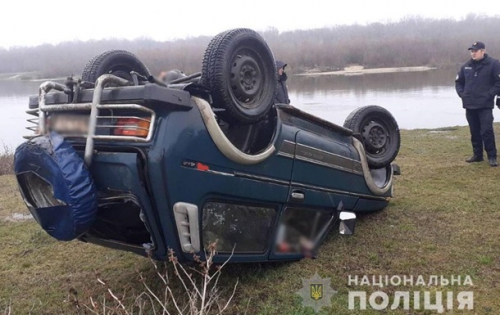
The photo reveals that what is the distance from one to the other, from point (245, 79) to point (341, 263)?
4.92 ft

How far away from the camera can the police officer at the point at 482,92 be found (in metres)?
6.14

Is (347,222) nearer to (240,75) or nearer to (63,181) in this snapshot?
(240,75)

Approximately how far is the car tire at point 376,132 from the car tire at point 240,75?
4.38 feet

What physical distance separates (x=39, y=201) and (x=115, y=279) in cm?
112

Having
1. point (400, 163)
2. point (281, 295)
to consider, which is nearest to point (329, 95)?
point (400, 163)

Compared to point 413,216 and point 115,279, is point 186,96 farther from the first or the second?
point 413,216

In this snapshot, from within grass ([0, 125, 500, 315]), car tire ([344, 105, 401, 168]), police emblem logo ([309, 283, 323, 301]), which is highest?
car tire ([344, 105, 401, 168])

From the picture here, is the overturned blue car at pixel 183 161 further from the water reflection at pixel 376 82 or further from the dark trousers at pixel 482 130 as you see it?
the water reflection at pixel 376 82

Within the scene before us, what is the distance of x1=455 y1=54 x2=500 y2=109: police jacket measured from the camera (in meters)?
6.12

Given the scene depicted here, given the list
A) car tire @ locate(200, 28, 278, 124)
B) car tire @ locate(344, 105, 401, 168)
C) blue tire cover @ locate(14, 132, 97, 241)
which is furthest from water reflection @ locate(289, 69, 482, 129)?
blue tire cover @ locate(14, 132, 97, 241)

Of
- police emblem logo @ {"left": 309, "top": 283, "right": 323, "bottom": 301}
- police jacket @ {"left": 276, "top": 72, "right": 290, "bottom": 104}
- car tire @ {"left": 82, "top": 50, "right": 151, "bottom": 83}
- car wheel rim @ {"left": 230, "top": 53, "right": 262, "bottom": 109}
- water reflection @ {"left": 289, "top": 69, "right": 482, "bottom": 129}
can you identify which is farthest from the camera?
water reflection @ {"left": 289, "top": 69, "right": 482, "bottom": 129}

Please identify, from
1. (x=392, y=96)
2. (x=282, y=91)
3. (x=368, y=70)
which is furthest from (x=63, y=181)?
(x=368, y=70)

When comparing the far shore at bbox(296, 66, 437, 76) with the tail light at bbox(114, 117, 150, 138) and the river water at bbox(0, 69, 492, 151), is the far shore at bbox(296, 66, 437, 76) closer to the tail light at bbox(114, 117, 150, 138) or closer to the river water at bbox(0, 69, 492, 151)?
the river water at bbox(0, 69, 492, 151)

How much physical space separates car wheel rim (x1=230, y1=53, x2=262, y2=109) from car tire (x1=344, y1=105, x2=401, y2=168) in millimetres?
1421
